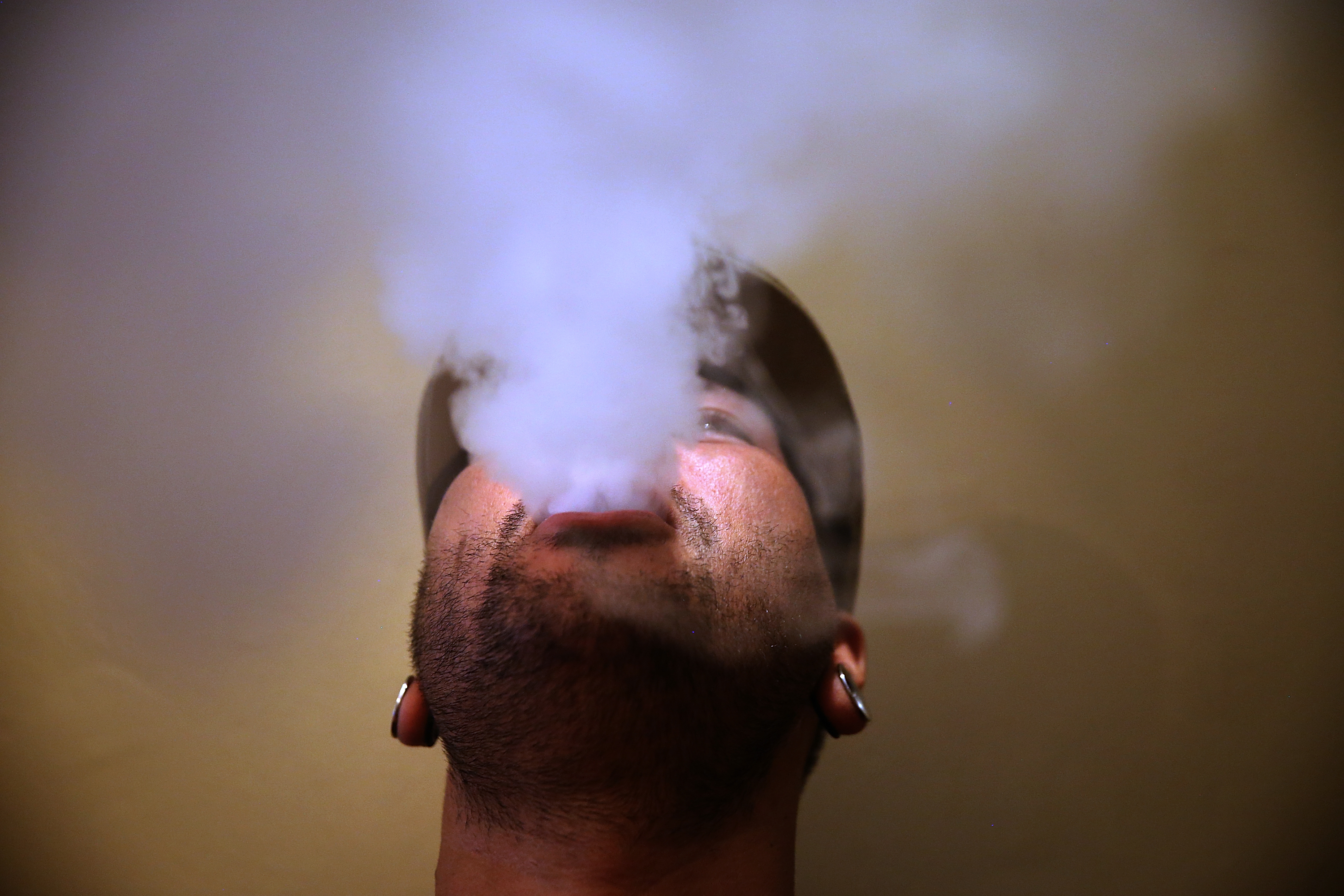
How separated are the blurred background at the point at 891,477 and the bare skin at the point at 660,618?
1.18 feet

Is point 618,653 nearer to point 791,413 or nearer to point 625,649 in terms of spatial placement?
point 625,649

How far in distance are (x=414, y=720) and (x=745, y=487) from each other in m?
0.55

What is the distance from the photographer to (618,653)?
77 centimetres

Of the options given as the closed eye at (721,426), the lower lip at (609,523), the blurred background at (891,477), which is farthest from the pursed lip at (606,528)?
the blurred background at (891,477)

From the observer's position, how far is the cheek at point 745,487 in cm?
89

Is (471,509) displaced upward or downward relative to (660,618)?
upward

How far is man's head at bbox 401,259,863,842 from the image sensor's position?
0.78 meters


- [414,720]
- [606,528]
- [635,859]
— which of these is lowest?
[635,859]

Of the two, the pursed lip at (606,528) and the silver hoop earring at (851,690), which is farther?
the silver hoop earring at (851,690)

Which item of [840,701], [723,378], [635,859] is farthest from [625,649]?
[723,378]

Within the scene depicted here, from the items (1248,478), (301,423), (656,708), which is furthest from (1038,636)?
(301,423)

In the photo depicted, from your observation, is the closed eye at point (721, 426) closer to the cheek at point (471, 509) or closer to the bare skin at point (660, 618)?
the bare skin at point (660, 618)

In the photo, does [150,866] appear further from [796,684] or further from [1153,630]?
[1153,630]

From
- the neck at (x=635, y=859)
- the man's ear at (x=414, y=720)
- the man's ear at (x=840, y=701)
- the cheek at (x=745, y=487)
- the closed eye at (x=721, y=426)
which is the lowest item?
the neck at (x=635, y=859)
